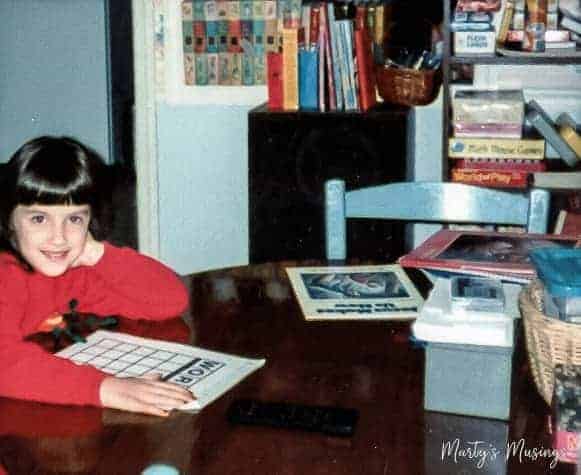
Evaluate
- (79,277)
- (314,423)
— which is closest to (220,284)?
(79,277)

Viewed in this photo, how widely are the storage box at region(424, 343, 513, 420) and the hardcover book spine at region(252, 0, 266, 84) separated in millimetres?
2416

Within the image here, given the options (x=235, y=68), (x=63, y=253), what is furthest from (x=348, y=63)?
(x=63, y=253)

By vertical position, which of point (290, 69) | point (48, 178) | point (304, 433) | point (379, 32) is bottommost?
point (304, 433)

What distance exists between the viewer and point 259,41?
344cm

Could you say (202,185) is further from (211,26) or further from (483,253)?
(483,253)

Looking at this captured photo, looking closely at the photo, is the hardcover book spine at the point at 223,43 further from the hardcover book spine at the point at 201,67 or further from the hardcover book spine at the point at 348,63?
the hardcover book spine at the point at 348,63

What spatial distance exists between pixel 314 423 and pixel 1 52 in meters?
4.41

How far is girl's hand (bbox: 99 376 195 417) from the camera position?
1173mm

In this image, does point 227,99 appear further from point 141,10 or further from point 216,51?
point 141,10

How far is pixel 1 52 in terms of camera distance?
5.11 m

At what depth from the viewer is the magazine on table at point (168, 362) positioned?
4.12ft

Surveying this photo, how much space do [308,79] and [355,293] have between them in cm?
152

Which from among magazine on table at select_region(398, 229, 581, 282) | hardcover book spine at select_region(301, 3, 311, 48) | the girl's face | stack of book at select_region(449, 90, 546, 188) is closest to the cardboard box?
stack of book at select_region(449, 90, 546, 188)

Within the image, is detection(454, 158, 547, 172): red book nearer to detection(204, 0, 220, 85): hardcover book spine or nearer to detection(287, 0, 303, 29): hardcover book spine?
detection(287, 0, 303, 29): hardcover book spine
